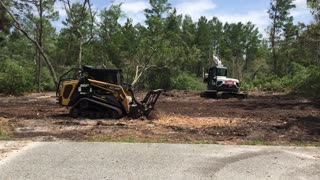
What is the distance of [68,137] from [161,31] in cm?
4366

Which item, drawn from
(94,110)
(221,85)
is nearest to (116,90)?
(94,110)

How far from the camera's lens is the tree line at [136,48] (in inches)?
1483

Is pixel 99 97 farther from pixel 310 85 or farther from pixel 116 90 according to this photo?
pixel 310 85

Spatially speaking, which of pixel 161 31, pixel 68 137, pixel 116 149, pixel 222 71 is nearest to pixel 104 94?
pixel 68 137

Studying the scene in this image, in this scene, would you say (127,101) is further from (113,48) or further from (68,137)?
(113,48)

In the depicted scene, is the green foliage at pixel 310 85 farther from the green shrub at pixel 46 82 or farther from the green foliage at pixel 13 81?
the green shrub at pixel 46 82

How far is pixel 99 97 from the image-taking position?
17.3m

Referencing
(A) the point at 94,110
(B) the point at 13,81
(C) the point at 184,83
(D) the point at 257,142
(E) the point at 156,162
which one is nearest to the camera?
(E) the point at 156,162

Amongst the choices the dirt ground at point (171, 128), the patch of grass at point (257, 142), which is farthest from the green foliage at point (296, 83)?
the patch of grass at point (257, 142)

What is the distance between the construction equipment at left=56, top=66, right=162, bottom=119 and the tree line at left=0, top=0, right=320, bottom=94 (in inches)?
612

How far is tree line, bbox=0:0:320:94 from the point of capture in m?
37.7

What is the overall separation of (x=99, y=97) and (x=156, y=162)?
8.75m

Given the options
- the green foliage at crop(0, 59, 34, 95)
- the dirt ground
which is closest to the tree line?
the green foliage at crop(0, 59, 34, 95)

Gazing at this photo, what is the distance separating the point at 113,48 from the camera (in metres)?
50.6
